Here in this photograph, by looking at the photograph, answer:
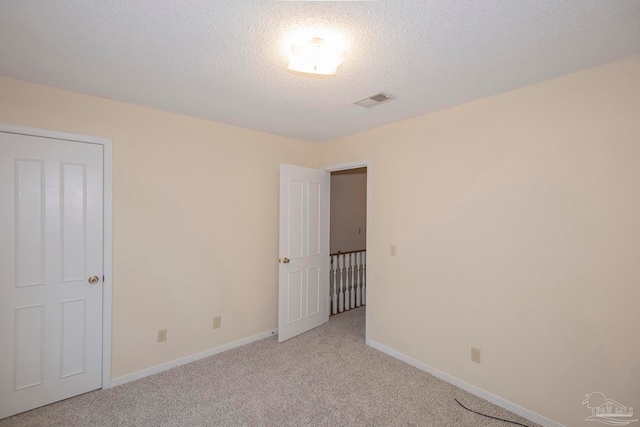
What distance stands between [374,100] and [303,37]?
1.00 m

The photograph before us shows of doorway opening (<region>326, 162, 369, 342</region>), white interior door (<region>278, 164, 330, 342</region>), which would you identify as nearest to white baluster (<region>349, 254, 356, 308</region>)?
doorway opening (<region>326, 162, 369, 342</region>)

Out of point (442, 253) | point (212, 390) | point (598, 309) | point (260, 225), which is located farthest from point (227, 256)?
point (598, 309)

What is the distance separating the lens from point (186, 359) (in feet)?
9.28

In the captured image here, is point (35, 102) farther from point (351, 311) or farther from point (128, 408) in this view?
point (351, 311)

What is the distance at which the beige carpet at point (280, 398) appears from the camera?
6.71ft

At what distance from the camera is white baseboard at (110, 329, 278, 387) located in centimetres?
248

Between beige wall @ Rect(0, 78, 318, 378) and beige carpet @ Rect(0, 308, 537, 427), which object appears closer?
beige carpet @ Rect(0, 308, 537, 427)

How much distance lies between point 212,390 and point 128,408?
1.94ft

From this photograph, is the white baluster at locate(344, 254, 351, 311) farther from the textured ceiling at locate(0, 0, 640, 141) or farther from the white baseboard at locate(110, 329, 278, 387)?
the textured ceiling at locate(0, 0, 640, 141)

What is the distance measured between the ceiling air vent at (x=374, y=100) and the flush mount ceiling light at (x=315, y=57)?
0.69 m

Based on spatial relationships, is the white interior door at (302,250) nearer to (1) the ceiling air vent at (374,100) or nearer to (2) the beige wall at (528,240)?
(2) the beige wall at (528,240)

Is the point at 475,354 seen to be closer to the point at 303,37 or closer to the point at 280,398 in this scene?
the point at 280,398

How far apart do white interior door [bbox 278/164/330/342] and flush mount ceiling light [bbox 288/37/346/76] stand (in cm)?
176

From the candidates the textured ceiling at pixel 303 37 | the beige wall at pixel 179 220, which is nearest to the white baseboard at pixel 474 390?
the beige wall at pixel 179 220
